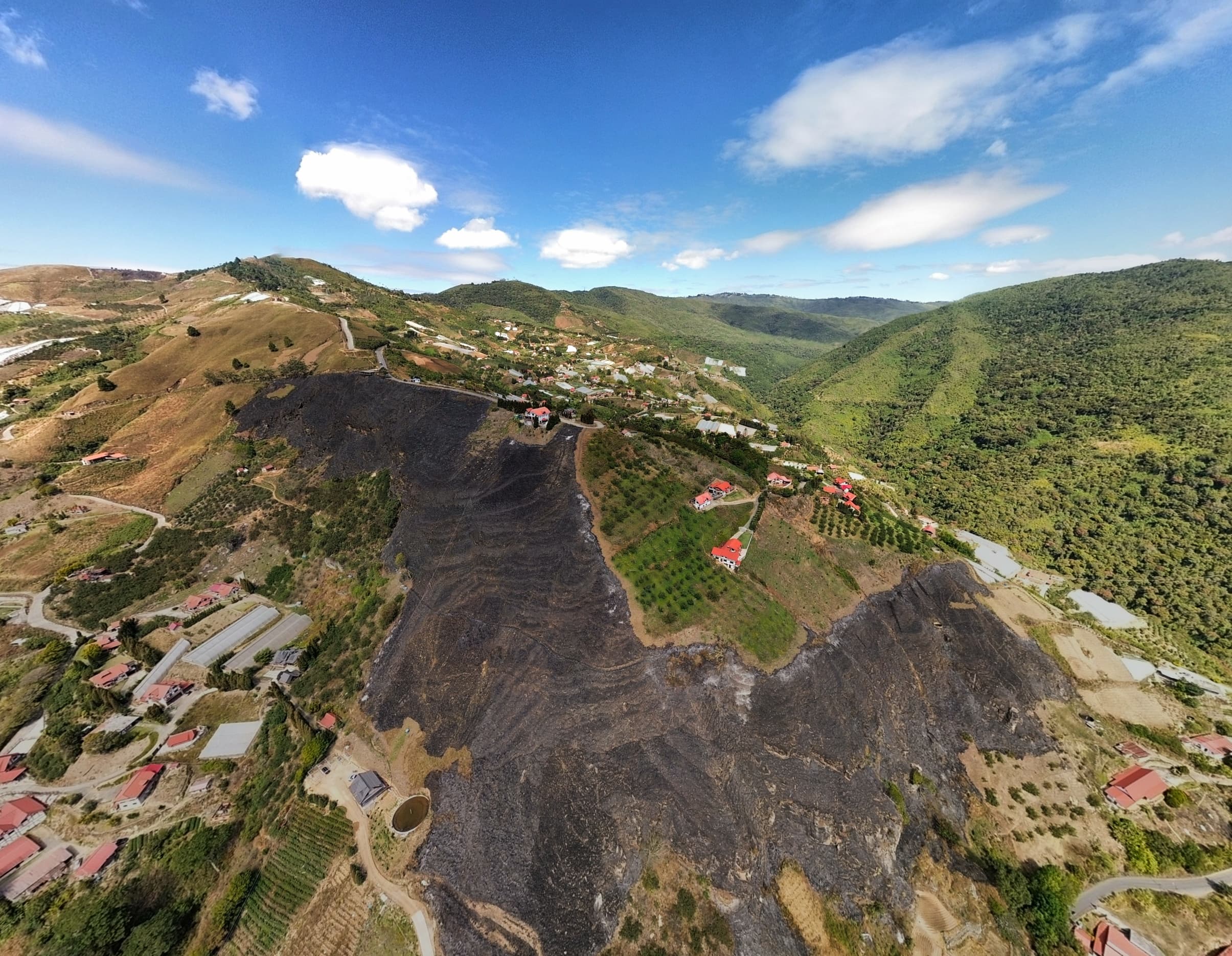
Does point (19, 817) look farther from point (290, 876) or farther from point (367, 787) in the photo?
point (367, 787)

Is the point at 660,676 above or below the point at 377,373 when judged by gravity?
below

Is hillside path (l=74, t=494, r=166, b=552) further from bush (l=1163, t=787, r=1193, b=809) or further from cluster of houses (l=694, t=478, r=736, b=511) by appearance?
bush (l=1163, t=787, r=1193, b=809)

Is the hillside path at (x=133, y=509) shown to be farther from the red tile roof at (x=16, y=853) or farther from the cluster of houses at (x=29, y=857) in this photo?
the red tile roof at (x=16, y=853)

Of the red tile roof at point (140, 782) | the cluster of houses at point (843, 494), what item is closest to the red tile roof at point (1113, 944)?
the cluster of houses at point (843, 494)

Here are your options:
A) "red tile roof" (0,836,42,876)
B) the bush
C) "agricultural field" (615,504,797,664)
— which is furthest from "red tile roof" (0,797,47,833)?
the bush

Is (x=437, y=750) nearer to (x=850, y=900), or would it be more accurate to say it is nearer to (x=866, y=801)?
(x=850, y=900)

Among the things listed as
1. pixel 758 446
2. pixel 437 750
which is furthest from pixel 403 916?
pixel 758 446
